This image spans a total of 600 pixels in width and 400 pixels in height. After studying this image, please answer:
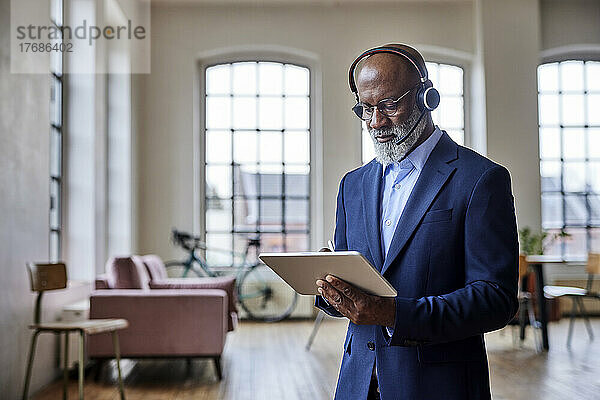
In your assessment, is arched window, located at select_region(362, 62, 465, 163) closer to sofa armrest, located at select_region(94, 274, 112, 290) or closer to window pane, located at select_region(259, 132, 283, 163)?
window pane, located at select_region(259, 132, 283, 163)

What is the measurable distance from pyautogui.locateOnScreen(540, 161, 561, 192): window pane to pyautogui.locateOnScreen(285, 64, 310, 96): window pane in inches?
126

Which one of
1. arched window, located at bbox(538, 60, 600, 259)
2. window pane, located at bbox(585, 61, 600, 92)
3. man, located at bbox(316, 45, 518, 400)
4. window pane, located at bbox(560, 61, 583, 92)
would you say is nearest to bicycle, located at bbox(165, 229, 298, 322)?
arched window, located at bbox(538, 60, 600, 259)

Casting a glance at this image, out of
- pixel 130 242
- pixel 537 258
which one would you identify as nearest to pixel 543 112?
pixel 537 258

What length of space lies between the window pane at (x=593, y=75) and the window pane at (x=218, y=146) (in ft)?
15.5

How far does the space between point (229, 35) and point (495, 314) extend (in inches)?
324

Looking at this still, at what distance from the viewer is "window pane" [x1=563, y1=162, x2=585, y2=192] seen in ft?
31.8

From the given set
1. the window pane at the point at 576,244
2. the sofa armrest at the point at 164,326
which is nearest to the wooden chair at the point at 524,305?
the window pane at the point at 576,244

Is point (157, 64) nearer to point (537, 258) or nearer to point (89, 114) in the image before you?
point (89, 114)

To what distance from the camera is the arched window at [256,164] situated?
942cm

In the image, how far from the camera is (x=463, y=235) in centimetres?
152

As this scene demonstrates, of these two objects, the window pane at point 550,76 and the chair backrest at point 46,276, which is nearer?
the chair backrest at point 46,276

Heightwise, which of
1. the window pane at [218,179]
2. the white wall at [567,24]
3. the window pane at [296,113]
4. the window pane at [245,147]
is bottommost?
the window pane at [218,179]

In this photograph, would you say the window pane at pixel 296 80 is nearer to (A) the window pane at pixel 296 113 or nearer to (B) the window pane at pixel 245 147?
(A) the window pane at pixel 296 113

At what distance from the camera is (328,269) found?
1466 millimetres
